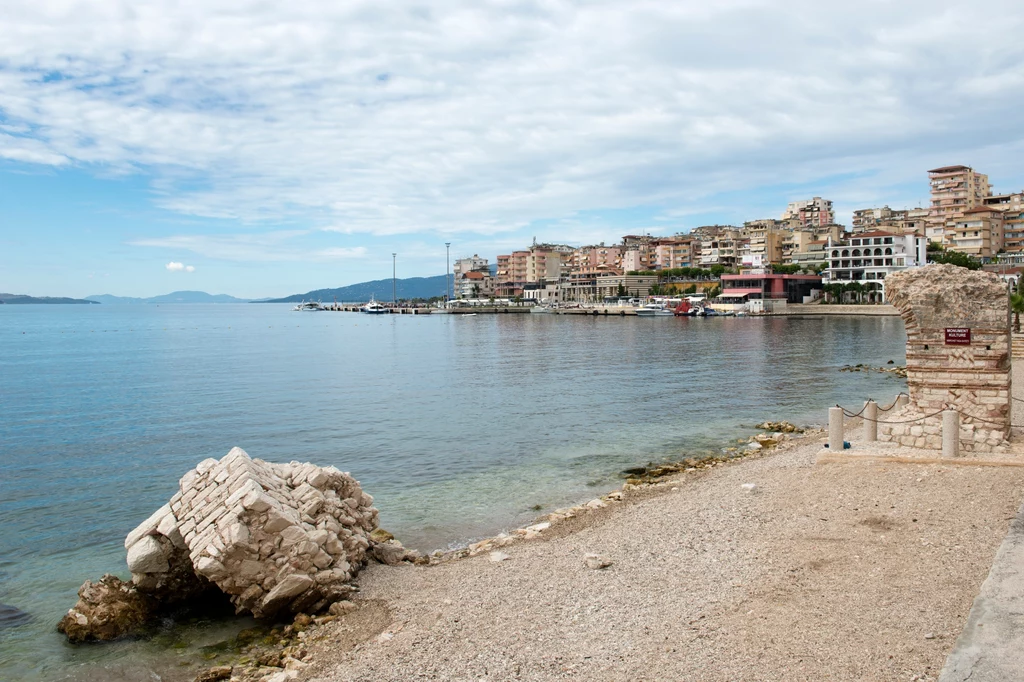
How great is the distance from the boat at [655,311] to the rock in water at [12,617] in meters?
126

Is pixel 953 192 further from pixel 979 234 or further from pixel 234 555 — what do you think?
pixel 234 555

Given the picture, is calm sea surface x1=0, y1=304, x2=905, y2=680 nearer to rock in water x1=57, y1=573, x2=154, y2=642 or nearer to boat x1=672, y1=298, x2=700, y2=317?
rock in water x1=57, y1=573, x2=154, y2=642

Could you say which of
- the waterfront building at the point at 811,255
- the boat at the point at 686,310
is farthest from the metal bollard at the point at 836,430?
the waterfront building at the point at 811,255

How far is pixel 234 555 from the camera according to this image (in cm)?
977

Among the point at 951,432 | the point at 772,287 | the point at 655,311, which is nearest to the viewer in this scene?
the point at 951,432

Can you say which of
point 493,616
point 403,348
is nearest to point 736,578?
point 493,616

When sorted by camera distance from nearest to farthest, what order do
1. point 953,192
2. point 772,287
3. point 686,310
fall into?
point 686,310 < point 772,287 < point 953,192

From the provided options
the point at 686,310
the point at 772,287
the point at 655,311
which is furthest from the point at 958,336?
the point at 772,287

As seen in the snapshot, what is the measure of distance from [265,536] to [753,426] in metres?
19.1

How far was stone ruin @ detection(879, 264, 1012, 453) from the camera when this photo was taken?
1443 centimetres

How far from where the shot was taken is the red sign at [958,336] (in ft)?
47.9

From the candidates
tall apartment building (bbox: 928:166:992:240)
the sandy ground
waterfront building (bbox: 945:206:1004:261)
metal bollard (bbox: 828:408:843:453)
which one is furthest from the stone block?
tall apartment building (bbox: 928:166:992:240)

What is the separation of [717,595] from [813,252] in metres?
152

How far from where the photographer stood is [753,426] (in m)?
24.9
